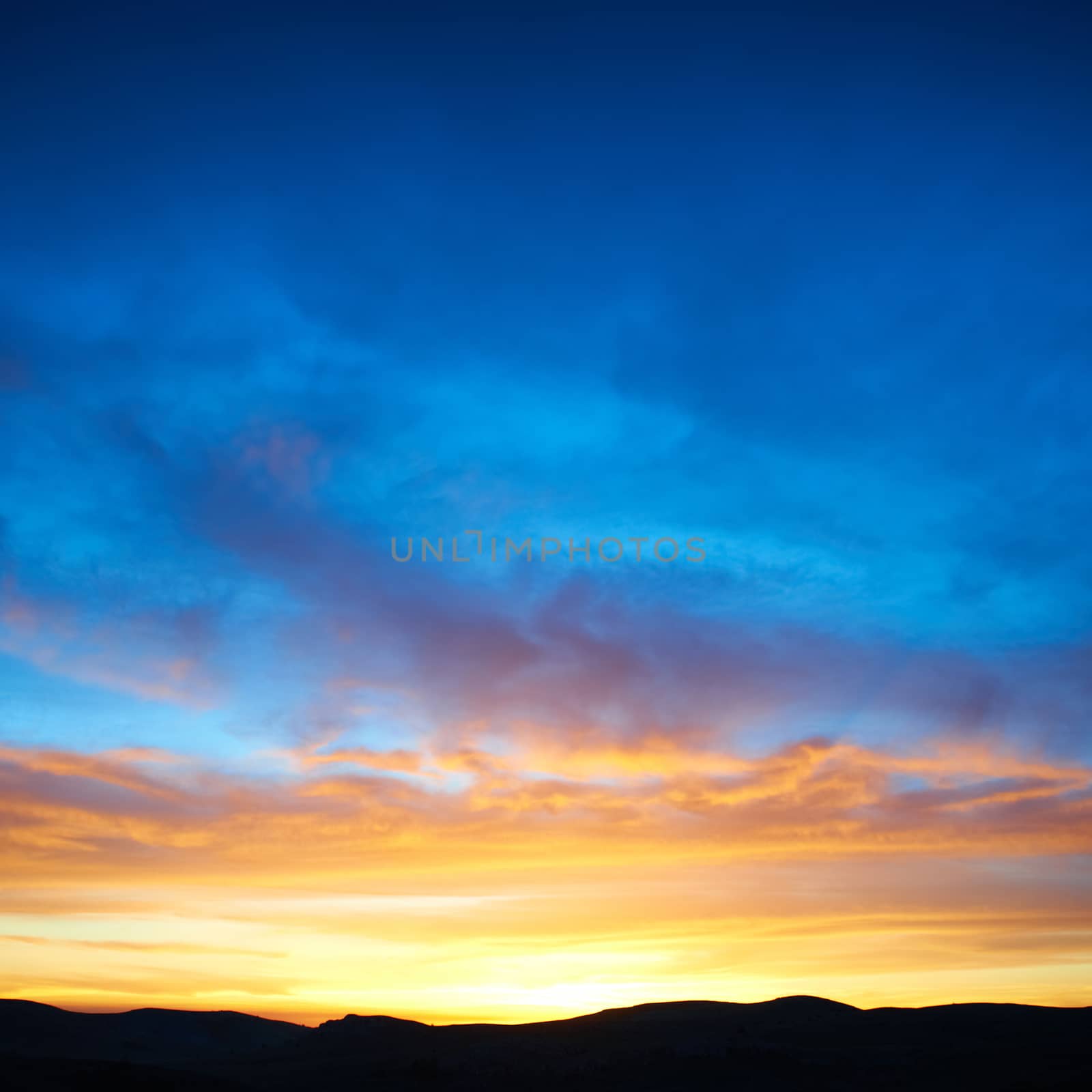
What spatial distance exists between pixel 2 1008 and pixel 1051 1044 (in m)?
67.5

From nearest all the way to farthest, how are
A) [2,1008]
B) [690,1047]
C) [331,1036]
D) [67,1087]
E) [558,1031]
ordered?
[67,1087]
[690,1047]
[558,1031]
[331,1036]
[2,1008]

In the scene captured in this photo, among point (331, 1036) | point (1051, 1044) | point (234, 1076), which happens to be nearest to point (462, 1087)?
point (234, 1076)

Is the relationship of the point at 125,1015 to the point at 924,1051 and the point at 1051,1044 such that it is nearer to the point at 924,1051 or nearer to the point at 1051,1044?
the point at 924,1051

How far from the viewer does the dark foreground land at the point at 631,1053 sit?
135 ft

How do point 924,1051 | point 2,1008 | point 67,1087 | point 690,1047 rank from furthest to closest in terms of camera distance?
point 2,1008
point 690,1047
point 924,1051
point 67,1087

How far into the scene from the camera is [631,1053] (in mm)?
48469

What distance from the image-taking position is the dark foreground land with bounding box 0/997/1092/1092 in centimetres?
4122

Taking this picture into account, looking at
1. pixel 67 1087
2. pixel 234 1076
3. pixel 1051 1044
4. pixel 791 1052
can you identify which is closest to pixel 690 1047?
pixel 791 1052

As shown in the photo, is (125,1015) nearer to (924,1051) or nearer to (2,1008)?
(2,1008)

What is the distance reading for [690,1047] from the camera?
49250mm

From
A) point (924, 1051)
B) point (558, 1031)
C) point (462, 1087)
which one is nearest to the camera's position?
point (462, 1087)

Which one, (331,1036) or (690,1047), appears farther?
(331,1036)

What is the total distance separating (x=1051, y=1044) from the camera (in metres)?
45.0

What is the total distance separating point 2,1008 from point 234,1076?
34.0 metres
